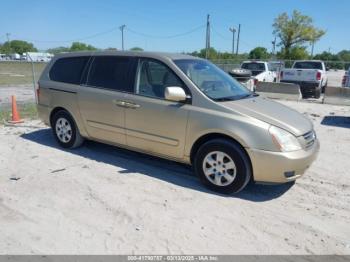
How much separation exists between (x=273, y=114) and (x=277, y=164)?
0.73m

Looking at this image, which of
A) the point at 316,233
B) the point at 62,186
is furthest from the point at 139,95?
the point at 316,233

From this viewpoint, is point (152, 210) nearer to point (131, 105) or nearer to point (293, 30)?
point (131, 105)

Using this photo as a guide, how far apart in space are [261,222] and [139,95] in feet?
8.34

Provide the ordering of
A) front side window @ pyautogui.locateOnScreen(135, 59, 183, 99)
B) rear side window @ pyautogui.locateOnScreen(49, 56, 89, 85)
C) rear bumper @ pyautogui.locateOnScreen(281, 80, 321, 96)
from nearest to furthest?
front side window @ pyautogui.locateOnScreen(135, 59, 183, 99) → rear side window @ pyautogui.locateOnScreen(49, 56, 89, 85) → rear bumper @ pyautogui.locateOnScreen(281, 80, 321, 96)

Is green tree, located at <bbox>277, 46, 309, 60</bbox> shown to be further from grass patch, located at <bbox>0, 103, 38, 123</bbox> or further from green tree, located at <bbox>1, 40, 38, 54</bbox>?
green tree, located at <bbox>1, 40, 38, 54</bbox>

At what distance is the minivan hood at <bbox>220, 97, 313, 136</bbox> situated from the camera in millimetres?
4145

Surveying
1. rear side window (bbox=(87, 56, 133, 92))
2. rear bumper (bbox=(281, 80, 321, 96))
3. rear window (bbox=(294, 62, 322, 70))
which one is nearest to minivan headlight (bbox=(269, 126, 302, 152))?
rear side window (bbox=(87, 56, 133, 92))

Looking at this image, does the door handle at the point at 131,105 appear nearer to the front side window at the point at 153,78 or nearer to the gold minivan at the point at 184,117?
the gold minivan at the point at 184,117

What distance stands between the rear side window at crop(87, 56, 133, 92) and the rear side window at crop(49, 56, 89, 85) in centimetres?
31

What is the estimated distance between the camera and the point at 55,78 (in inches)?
248

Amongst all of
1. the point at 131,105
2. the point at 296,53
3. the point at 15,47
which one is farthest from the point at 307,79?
the point at 15,47

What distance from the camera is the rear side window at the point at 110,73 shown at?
5219 millimetres

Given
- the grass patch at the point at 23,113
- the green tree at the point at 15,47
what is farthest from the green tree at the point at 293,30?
the green tree at the point at 15,47

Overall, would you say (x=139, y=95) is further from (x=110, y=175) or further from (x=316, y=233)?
(x=316, y=233)
